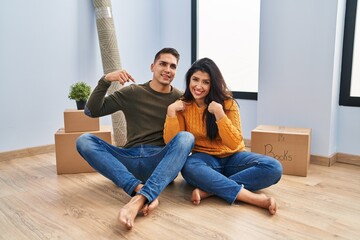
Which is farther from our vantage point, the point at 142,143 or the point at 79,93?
the point at 79,93

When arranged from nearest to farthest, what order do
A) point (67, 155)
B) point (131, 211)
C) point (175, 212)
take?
1. point (131, 211)
2. point (175, 212)
3. point (67, 155)

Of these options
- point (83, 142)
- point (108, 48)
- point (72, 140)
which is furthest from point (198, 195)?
point (108, 48)

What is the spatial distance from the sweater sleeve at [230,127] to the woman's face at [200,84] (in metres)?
0.15

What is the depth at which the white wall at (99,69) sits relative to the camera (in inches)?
86.6

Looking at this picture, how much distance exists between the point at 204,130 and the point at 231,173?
28 cm

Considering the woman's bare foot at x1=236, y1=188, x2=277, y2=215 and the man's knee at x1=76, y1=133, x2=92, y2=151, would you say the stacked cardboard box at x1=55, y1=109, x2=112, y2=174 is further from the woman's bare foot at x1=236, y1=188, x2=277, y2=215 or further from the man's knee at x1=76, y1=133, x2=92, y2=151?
the woman's bare foot at x1=236, y1=188, x2=277, y2=215

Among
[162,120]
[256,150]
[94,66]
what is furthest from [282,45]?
[94,66]

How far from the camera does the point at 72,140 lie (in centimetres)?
205

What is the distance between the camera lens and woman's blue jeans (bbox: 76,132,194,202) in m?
1.45

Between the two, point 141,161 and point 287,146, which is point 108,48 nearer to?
point 141,161

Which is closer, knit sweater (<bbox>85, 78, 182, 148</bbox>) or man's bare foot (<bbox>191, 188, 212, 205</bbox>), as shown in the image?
man's bare foot (<bbox>191, 188, 212, 205</bbox>)

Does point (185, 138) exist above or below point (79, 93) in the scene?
below

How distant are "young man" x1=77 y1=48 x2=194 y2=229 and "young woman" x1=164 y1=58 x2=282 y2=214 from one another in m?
0.11

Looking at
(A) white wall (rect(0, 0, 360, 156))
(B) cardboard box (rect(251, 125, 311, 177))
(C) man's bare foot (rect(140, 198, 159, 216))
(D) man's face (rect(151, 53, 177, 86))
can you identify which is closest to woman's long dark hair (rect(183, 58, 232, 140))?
(D) man's face (rect(151, 53, 177, 86))
